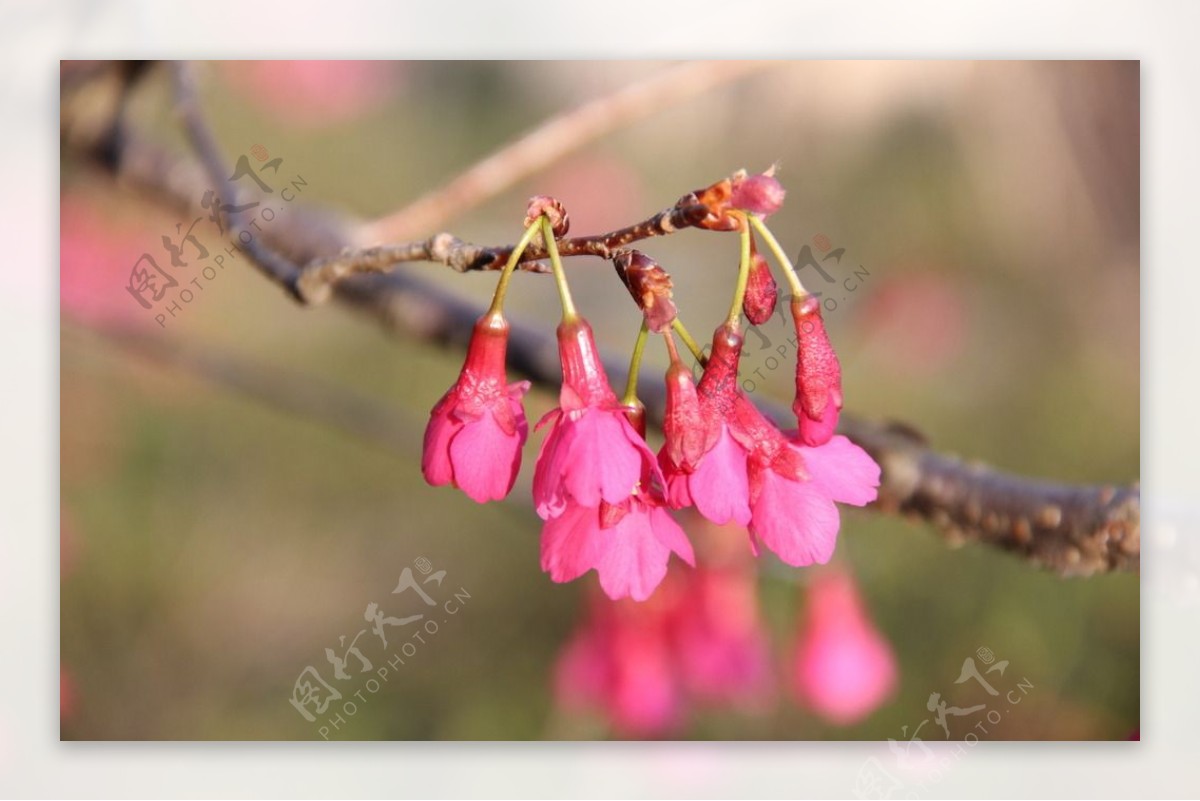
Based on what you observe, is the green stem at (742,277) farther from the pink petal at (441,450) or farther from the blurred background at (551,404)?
the blurred background at (551,404)

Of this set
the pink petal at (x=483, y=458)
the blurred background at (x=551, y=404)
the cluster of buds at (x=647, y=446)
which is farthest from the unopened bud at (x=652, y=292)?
the blurred background at (x=551, y=404)

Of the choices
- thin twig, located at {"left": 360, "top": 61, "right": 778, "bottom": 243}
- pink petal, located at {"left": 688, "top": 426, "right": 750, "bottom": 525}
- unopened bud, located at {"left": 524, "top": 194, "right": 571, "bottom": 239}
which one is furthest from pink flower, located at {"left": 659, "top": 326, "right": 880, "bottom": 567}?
thin twig, located at {"left": 360, "top": 61, "right": 778, "bottom": 243}

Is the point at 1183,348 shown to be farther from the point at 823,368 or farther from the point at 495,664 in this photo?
the point at 495,664

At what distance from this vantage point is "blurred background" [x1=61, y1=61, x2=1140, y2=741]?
1449 mm

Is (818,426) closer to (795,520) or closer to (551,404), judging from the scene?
(795,520)

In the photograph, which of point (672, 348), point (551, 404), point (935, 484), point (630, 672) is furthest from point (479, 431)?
point (630, 672)

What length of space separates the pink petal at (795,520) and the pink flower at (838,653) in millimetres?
889

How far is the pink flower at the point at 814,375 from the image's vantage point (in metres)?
0.60

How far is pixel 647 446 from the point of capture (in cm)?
60

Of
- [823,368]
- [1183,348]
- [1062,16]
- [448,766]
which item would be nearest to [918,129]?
[1062,16]

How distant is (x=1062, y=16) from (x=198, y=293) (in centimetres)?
151

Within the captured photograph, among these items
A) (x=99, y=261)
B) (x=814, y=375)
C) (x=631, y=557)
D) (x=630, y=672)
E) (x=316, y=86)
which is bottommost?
(x=630, y=672)

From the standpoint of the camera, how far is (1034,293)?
214cm

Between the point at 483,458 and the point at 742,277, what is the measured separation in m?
0.17
